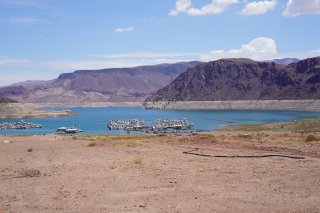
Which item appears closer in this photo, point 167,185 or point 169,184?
point 167,185

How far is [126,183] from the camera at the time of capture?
21.1m

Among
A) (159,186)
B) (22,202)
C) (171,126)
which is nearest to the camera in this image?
(22,202)

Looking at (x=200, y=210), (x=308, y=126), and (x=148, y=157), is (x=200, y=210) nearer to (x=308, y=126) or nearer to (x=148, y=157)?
(x=148, y=157)

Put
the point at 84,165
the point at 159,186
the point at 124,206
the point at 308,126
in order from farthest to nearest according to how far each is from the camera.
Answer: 1. the point at 308,126
2. the point at 84,165
3. the point at 159,186
4. the point at 124,206

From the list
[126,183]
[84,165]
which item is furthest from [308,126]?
[126,183]

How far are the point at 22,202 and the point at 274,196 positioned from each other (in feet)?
29.6

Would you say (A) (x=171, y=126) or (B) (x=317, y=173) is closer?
(B) (x=317, y=173)

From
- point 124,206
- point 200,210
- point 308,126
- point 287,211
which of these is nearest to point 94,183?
point 124,206

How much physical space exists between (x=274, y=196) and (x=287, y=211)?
2192mm

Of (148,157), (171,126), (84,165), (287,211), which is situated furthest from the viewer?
(171,126)

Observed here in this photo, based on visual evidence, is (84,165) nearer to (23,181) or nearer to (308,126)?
(23,181)

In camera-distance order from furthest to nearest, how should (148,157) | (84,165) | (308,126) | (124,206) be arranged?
(308,126) → (148,157) → (84,165) → (124,206)

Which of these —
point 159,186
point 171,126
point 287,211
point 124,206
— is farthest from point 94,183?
point 171,126

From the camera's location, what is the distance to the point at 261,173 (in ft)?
72.4
